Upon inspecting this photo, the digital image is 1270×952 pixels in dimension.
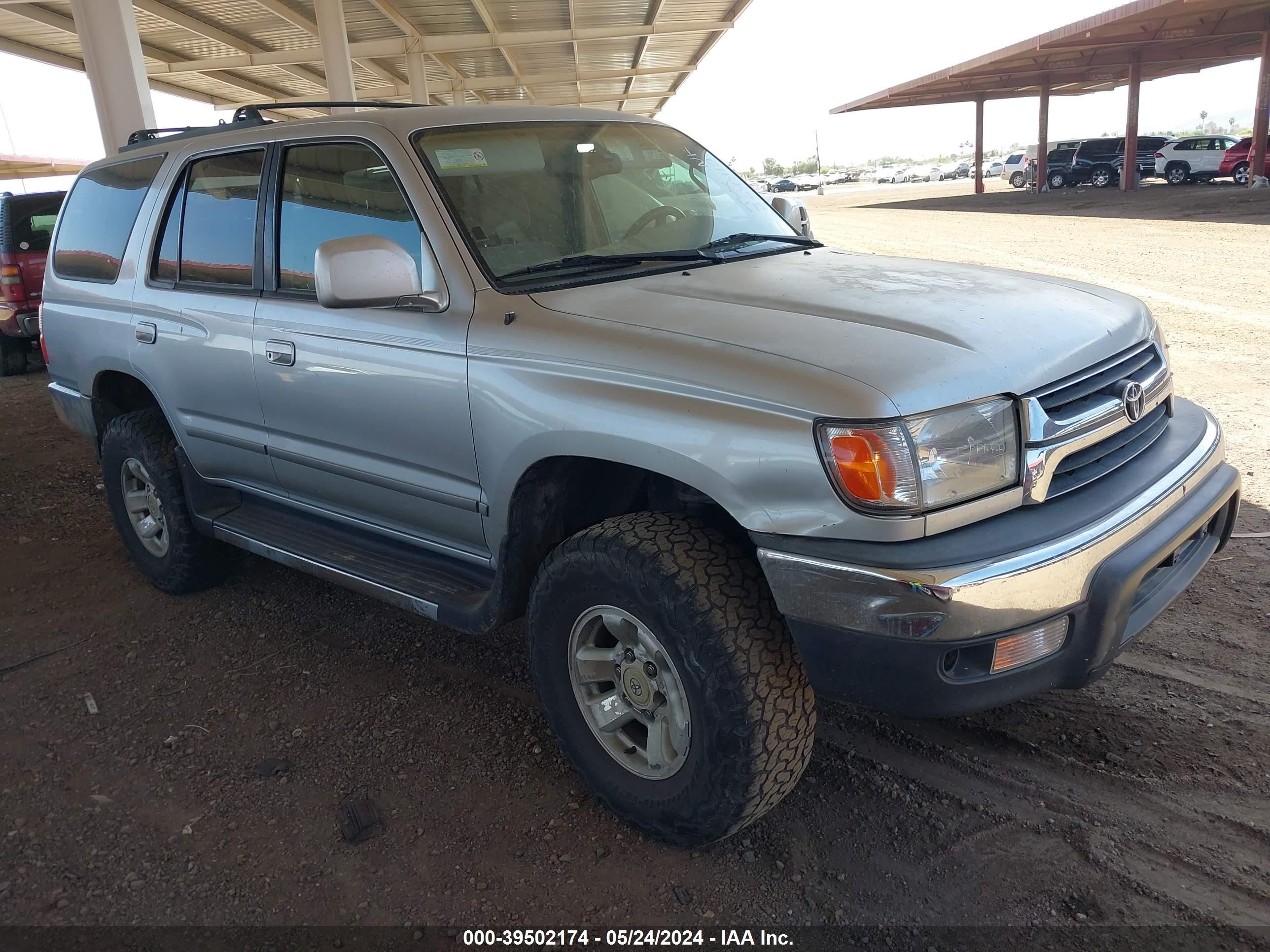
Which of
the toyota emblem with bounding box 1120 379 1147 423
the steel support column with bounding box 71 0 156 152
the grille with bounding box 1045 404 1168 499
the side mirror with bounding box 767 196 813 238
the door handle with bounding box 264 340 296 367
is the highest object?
the steel support column with bounding box 71 0 156 152

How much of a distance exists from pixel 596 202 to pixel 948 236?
58.5ft

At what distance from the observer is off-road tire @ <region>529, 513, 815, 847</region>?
232cm

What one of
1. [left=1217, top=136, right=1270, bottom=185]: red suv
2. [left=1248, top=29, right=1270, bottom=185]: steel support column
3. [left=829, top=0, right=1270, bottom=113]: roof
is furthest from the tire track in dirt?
[left=1217, top=136, right=1270, bottom=185]: red suv

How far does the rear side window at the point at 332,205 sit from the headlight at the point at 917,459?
5.13ft

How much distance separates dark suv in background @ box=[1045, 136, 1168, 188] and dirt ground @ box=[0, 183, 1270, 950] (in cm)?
3450

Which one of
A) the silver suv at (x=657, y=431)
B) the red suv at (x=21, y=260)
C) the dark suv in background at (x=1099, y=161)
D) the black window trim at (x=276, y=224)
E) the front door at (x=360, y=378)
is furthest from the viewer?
the dark suv in background at (x=1099, y=161)

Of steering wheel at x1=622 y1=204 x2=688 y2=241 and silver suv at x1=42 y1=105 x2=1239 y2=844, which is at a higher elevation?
steering wheel at x1=622 y1=204 x2=688 y2=241

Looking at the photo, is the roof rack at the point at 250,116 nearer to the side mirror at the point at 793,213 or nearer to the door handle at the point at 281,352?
the door handle at the point at 281,352

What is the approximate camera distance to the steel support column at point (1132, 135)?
29625 millimetres


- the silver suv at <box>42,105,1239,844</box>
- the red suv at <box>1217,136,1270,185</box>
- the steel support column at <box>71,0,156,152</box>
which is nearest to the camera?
the silver suv at <box>42,105,1239,844</box>

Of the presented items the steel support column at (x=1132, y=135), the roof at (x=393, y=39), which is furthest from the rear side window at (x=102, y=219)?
the steel support column at (x=1132, y=135)

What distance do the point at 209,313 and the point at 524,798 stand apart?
2263mm

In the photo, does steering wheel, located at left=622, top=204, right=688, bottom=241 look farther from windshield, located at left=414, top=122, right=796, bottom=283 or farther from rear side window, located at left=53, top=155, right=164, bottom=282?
rear side window, located at left=53, top=155, right=164, bottom=282

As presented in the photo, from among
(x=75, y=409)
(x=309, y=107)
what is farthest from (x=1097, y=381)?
(x=75, y=409)
